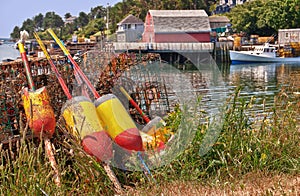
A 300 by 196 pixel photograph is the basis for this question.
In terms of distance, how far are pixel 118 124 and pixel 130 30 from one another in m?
60.8

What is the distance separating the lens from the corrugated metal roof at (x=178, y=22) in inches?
2153

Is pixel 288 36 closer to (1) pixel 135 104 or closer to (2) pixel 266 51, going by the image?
(2) pixel 266 51

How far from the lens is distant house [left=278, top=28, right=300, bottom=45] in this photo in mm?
54812

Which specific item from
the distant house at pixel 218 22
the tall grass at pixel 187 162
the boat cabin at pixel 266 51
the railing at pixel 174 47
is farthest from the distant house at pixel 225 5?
the tall grass at pixel 187 162

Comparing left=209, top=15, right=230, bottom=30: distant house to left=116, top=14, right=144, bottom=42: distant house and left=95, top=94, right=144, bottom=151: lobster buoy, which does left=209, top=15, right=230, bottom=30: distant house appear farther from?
left=95, top=94, right=144, bottom=151: lobster buoy

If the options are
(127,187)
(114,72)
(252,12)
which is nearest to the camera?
(127,187)

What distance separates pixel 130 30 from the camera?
6544cm

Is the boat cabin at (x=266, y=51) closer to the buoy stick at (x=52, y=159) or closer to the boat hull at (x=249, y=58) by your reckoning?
the boat hull at (x=249, y=58)

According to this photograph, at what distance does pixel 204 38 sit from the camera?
5531 centimetres

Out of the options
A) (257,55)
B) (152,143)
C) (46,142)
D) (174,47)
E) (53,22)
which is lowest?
(257,55)

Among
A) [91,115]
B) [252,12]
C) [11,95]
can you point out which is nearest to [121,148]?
[91,115]

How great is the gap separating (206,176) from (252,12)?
61044 mm

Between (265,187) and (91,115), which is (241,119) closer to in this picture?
(265,187)

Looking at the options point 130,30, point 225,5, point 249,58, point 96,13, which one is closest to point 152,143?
point 249,58
